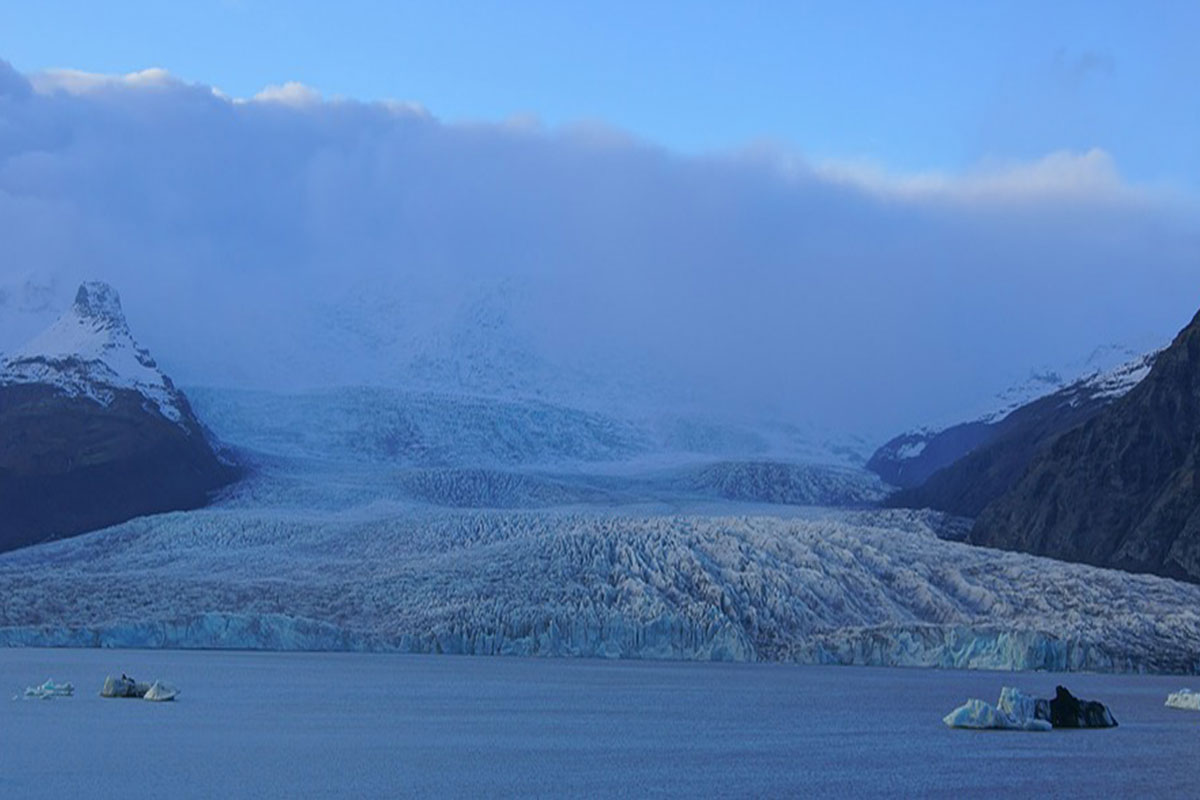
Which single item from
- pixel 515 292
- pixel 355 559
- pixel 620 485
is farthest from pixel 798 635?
pixel 515 292

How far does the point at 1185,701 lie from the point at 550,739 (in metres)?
17.8

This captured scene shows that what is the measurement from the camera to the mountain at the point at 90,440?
328ft

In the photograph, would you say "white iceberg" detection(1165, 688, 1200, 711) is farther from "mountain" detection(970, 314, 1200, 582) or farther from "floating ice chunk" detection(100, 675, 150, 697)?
"mountain" detection(970, 314, 1200, 582)

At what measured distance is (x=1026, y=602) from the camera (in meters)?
61.9

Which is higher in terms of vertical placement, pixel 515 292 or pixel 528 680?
pixel 515 292

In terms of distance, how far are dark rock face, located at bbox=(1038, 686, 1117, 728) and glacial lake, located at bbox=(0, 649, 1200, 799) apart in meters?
0.65

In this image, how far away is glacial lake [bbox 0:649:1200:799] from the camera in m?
28.5

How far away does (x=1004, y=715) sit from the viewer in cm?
3869

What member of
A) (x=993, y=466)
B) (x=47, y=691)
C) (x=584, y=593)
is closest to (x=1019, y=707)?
(x=47, y=691)

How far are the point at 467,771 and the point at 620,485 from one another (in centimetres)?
7591

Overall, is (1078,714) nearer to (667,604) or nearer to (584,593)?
(667,604)

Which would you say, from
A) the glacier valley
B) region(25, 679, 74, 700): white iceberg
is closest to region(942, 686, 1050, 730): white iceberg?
the glacier valley

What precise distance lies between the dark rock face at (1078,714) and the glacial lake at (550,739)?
25.7 inches

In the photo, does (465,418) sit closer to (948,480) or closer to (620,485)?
(620,485)
